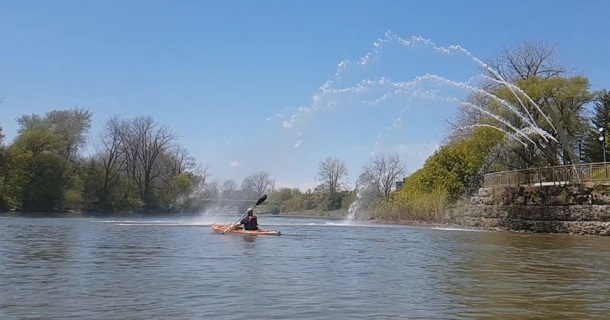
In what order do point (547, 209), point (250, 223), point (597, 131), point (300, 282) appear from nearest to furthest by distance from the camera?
point (300, 282) → point (250, 223) → point (547, 209) → point (597, 131)

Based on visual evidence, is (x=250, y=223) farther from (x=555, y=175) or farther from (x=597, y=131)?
(x=597, y=131)

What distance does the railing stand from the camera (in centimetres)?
3584

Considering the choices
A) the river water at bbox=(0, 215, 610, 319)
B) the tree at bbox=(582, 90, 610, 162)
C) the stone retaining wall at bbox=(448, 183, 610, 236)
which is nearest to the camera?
the river water at bbox=(0, 215, 610, 319)

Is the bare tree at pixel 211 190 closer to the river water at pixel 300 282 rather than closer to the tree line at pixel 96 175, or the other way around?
the tree line at pixel 96 175

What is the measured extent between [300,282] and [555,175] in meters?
28.1

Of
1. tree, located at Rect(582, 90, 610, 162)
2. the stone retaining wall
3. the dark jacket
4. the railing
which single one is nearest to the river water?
the dark jacket

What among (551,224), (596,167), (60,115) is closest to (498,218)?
(551,224)

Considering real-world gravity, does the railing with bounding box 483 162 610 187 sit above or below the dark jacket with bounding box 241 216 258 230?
above

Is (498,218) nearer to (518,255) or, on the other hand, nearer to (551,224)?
(551,224)

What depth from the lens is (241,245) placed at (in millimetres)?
27297

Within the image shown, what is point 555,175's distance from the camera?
3850cm

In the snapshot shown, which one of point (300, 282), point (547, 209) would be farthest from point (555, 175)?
point (300, 282)

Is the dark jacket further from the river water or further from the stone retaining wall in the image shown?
the stone retaining wall

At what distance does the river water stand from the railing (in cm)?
1102
